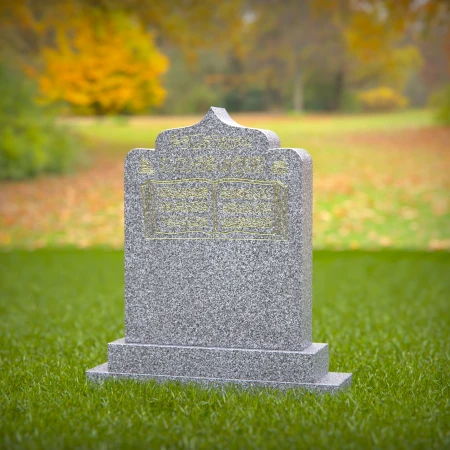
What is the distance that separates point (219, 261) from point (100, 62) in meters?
15.5

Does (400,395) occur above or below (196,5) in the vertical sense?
below

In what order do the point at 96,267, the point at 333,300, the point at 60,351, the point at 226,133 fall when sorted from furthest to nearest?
the point at 96,267, the point at 333,300, the point at 60,351, the point at 226,133

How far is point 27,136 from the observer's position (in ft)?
63.6

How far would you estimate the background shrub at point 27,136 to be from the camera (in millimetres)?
19156

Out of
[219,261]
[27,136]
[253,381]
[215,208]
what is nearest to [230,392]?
[253,381]

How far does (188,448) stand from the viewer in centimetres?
406

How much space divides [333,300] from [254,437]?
526 cm

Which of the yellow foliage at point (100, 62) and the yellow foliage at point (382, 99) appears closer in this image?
the yellow foliage at point (100, 62)

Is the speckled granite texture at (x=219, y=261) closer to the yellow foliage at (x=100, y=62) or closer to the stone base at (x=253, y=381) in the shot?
the stone base at (x=253, y=381)

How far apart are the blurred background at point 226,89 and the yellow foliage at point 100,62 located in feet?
0.11

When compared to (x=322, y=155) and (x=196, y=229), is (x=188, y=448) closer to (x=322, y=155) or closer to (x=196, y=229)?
(x=196, y=229)

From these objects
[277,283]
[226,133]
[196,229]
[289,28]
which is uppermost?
[289,28]

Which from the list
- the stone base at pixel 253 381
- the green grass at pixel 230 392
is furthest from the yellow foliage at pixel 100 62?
the stone base at pixel 253 381

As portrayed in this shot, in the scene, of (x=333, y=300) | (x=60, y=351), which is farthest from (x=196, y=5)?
(x=60, y=351)
